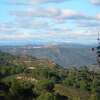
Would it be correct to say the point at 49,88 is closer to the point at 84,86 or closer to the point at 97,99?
the point at 97,99

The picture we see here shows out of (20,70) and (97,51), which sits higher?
(97,51)

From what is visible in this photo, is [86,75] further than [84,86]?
Yes

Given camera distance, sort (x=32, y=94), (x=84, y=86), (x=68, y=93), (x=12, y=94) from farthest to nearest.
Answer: (x=84, y=86) < (x=68, y=93) < (x=32, y=94) < (x=12, y=94)

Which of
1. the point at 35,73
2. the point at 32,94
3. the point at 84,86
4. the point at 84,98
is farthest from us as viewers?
the point at 35,73

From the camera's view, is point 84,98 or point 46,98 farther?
point 84,98

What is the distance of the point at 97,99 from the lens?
332 feet

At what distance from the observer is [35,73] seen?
178875mm

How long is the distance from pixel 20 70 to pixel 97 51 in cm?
14929

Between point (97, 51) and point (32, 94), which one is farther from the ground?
point (97, 51)

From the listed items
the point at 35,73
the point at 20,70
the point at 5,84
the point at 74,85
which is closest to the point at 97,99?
the point at 5,84

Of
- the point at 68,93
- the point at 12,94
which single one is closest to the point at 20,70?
the point at 68,93

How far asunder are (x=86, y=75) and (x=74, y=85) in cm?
2686

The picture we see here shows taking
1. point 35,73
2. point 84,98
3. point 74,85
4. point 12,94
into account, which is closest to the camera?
point 12,94

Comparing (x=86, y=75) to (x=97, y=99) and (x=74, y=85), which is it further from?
(x=97, y=99)
